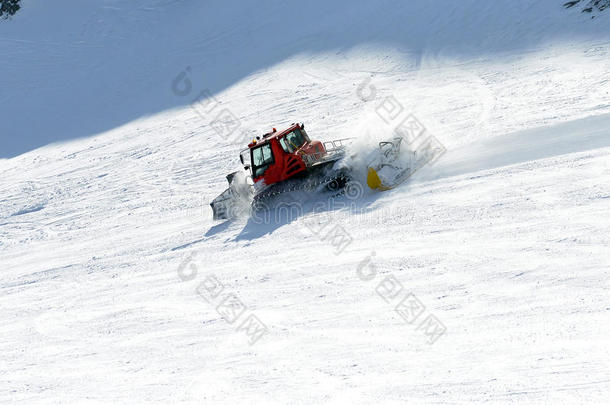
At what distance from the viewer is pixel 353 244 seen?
1039 centimetres

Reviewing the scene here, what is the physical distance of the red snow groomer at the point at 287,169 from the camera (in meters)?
12.7

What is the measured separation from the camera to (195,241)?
12977mm

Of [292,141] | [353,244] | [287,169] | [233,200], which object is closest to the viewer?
[353,244]

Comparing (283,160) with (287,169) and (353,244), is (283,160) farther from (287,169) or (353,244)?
(353,244)

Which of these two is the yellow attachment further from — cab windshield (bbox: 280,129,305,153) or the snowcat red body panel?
cab windshield (bbox: 280,129,305,153)

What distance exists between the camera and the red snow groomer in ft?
41.8

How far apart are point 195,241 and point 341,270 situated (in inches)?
182

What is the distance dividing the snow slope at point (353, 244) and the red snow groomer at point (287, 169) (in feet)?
1.74

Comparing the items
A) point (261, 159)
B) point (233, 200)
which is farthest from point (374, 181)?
point (233, 200)

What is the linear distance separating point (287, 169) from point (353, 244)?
333cm

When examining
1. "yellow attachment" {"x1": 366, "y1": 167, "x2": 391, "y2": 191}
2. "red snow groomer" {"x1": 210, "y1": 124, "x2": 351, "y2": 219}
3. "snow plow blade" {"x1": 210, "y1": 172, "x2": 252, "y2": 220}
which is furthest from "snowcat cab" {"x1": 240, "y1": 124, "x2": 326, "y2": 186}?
"yellow attachment" {"x1": 366, "y1": 167, "x2": 391, "y2": 191}

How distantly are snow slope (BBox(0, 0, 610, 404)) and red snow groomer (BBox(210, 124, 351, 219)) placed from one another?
20.9 inches

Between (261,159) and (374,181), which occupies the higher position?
(261,159)

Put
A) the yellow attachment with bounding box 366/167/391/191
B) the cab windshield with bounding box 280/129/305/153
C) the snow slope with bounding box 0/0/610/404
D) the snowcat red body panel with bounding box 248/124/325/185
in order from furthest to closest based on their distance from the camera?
the cab windshield with bounding box 280/129/305/153 → the snowcat red body panel with bounding box 248/124/325/185 → the yellow attachment with bounding box 366/167/391/191 → the snow slope with bounding box 0/0/610/404
